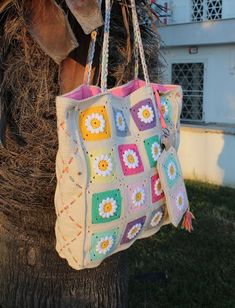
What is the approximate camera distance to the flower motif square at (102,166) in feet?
6.27

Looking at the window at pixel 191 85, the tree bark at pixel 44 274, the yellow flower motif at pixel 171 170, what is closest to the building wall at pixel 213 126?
the window at pixel 191 85

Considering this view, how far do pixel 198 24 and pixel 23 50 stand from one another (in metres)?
8.76

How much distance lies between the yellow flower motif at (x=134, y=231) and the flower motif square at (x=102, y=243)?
84mm

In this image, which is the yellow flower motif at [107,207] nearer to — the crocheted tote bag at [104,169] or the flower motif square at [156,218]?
the crocheted tote bag at [104,169]

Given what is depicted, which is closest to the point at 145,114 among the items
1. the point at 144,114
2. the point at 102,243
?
the point at 144,114

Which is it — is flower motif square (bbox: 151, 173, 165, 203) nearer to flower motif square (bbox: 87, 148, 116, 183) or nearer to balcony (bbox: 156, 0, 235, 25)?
flower motif square (bbox: 87, 148, 116, 183)

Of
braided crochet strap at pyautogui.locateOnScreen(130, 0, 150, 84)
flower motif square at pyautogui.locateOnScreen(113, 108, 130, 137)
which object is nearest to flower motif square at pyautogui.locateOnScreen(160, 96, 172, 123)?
braided crochet strap at pyautogui.locateOnScreen(130, 0, 150, 84)

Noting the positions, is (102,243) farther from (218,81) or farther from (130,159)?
(218,81)

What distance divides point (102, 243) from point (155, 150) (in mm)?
454

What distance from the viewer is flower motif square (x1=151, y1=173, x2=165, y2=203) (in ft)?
7.04

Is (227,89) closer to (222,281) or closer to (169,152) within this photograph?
(222,281)

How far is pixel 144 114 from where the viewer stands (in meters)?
2.13

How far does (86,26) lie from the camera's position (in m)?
2.09

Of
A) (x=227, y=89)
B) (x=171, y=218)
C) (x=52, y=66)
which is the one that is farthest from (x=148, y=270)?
(x=227, y=89)
